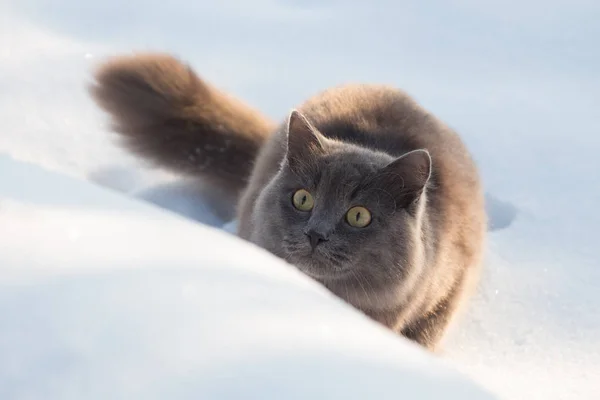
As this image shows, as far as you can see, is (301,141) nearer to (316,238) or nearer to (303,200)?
(303,200)

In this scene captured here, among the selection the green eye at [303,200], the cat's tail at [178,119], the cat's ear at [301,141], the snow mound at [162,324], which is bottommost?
the cat's tail at [178,119]

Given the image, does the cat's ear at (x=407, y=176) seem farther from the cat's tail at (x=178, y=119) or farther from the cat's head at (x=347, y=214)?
the cat's tail at (x=178, y=119)

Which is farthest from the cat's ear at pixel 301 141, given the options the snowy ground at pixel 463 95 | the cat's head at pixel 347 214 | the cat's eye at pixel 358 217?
the snowy ground at pixel 463 95

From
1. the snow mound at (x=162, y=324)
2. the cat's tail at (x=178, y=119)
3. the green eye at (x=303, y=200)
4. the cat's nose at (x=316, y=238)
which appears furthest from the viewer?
the cat's tail at (x=178, y=119)

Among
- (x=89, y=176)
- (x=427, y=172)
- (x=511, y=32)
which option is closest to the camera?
(x=427, y=172)

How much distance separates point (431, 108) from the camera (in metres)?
3.11

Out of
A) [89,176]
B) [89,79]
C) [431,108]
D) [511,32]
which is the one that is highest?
[511,32]

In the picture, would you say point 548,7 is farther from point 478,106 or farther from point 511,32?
point 478,106

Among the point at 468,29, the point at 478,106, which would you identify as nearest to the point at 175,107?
the point at 478,106

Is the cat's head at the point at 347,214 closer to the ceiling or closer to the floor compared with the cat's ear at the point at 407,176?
closer to the floor

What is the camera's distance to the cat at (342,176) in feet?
6.15

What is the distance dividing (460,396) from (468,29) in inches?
122

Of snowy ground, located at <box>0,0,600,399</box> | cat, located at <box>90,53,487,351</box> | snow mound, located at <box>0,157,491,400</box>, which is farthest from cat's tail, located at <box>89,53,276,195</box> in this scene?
snow mound, located at <box>0,157,491,400</box>

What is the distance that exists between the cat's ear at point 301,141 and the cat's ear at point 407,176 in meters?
0.19
